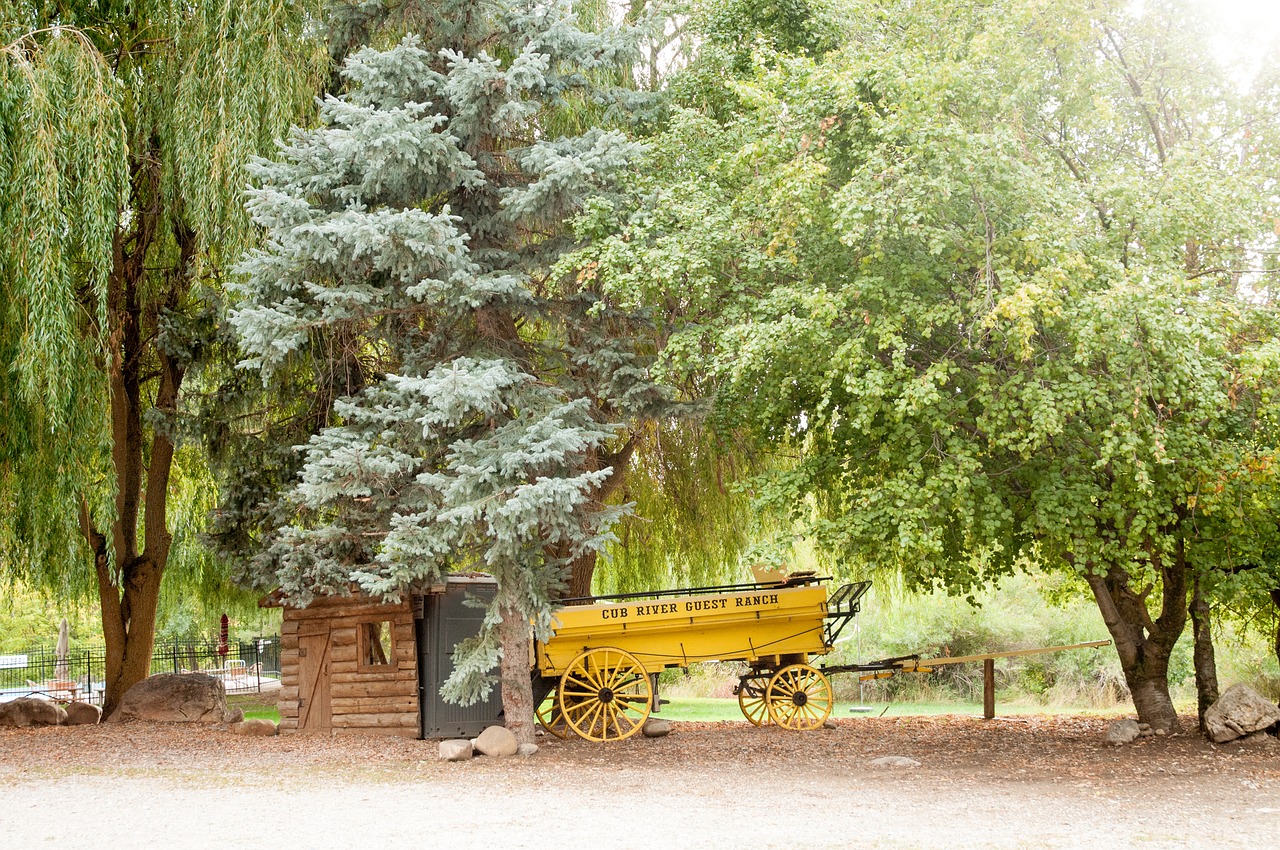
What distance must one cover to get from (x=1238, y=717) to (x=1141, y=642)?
144 centimetres

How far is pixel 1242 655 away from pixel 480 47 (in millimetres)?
15913

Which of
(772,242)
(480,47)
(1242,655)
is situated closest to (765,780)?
(772,242)

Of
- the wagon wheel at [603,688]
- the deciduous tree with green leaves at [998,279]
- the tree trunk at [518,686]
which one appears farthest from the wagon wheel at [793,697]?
the tree trunk at [518,686]

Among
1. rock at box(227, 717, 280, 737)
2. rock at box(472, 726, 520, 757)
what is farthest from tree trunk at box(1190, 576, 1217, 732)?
rock at box(227, 717, 280, 737)

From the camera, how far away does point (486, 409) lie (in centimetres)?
1060

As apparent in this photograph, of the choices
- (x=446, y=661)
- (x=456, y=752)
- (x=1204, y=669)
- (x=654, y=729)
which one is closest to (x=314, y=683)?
(x=446, y=661)

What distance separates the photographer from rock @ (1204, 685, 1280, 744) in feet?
38.6

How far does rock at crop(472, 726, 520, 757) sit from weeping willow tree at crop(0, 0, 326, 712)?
14.3ft

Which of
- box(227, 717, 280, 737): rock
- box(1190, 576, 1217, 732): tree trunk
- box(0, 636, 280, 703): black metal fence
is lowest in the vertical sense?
box(0, 636, 280, 703): black metal fence

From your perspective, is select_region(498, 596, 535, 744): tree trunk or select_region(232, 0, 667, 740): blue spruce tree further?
select_region(498, 596, 535, 744): tree trunk

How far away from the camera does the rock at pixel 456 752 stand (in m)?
11.4

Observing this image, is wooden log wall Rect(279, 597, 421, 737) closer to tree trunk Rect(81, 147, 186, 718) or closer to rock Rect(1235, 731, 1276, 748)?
tree trunk Rect(81, 147, 186, 718)

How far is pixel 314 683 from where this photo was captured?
553 inches

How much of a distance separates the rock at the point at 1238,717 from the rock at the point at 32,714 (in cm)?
1578
